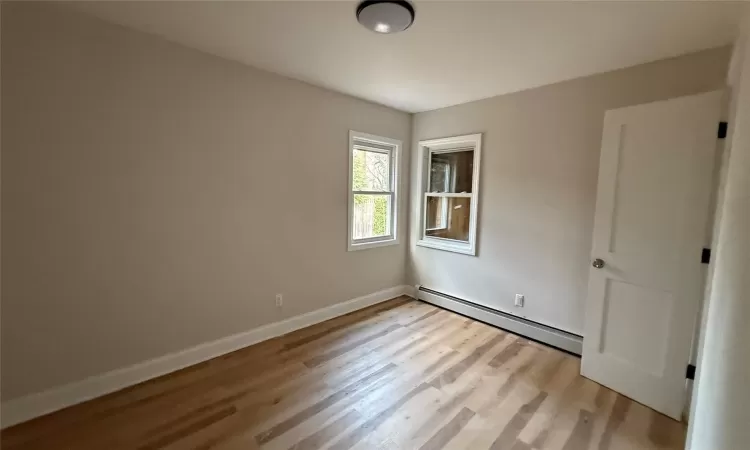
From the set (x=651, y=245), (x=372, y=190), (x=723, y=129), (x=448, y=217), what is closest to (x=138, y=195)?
(x=372, y=190)

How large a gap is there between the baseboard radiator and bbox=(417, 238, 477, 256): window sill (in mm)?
557

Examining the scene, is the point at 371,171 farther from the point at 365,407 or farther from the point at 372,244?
the point at 365,407

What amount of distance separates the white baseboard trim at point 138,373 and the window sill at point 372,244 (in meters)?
0.68

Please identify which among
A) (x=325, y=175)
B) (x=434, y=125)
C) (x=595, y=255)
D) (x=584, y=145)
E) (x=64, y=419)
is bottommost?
(x=64, y=419)

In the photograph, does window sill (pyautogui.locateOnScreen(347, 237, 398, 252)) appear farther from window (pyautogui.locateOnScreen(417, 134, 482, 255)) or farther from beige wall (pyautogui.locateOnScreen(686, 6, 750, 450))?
beige wall (pyautogui.locateOnScreen(686, 6, 750, 450))

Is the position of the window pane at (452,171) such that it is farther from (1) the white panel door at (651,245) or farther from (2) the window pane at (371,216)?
(1) the white panel door at (651,245)

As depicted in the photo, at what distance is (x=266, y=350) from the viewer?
285cm

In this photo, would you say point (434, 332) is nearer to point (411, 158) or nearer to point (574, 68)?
point (411, 158)

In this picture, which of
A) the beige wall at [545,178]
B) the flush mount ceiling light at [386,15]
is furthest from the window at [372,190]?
the flush mount ceiling light at [386,15]

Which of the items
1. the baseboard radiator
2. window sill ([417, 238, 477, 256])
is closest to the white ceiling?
window sill ([417, 238, 477, 256])

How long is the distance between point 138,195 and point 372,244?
2.33 metres

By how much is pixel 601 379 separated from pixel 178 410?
296cm

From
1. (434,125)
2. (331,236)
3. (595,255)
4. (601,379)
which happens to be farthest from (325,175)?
(601,379)

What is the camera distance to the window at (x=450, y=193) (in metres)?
3.68
